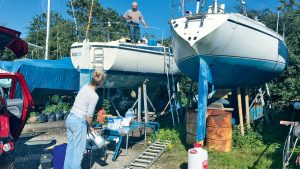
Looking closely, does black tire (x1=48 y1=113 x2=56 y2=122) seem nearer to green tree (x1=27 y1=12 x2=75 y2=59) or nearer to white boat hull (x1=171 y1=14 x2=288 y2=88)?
white boat hull (x1=171 y1=14 x2=288 y2=88)

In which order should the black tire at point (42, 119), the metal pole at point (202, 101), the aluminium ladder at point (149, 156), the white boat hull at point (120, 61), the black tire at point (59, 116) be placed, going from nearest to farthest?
1. the aluminium ladder at point (149, 156)
2. the metal pole at point (202, 101)
3. the white boat hull at point (120, 61)
4. the black tire at point (42, 119)
5. the black tire at point (59, 116)

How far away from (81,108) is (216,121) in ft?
12.9

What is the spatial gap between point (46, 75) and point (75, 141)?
8776 millimetres

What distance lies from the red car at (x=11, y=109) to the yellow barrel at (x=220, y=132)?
441 centimetres

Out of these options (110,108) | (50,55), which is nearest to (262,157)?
(110,108)

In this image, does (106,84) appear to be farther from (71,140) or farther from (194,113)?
(71,140)

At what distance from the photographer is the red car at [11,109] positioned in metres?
4.72

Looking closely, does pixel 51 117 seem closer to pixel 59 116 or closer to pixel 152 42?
pixel 59 116

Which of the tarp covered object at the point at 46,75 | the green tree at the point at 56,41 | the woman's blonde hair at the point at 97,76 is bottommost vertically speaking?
the woman's blonde hair at the point at 97,76

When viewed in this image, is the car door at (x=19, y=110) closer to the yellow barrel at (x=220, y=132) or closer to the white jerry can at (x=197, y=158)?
the white jerry can at (x=197, y=158)

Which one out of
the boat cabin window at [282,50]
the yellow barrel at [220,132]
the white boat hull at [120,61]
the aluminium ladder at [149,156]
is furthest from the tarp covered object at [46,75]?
the boat cabin window at [282,50]

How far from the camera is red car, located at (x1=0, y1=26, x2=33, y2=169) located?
15.5ft

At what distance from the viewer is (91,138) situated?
20.1ft

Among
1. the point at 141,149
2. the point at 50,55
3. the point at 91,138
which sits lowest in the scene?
the point at 141,149
